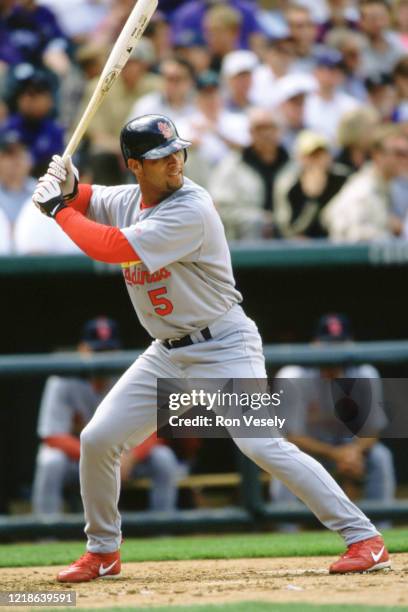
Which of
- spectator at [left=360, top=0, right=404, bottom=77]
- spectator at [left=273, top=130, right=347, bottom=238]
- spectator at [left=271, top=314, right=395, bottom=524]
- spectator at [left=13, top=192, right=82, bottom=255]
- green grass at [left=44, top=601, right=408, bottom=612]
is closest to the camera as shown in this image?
green grass at [left=44, top=601, right=408, bottom=612]

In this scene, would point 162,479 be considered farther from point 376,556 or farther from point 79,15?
point 79,15

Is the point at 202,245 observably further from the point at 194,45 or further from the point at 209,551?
the point at 194,45

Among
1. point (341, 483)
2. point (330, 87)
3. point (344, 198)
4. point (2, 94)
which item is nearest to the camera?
point (341, 483)

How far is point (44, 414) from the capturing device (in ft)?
21.6

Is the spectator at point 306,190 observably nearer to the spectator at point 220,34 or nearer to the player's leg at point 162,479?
the spectator at point 220,34

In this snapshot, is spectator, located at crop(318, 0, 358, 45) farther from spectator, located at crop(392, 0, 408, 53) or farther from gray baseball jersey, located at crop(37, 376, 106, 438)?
gray baseball jersey, located at crop(37, 376, 106, 438)

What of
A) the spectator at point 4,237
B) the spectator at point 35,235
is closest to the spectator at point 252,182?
the spectator at point 35,235

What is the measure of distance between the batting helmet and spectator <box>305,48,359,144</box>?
449 centimetres

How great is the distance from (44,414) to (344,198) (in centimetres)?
233

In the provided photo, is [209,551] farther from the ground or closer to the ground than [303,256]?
closer to the ground

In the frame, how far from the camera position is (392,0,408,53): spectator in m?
10.1

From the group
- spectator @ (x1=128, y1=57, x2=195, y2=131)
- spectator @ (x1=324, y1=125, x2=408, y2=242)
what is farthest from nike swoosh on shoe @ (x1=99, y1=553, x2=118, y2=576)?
spectator @ (x1=128, y1=57, x2=195, y2=131)

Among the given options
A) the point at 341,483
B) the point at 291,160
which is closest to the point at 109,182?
the point at 291,160

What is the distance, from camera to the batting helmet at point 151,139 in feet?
14.1
